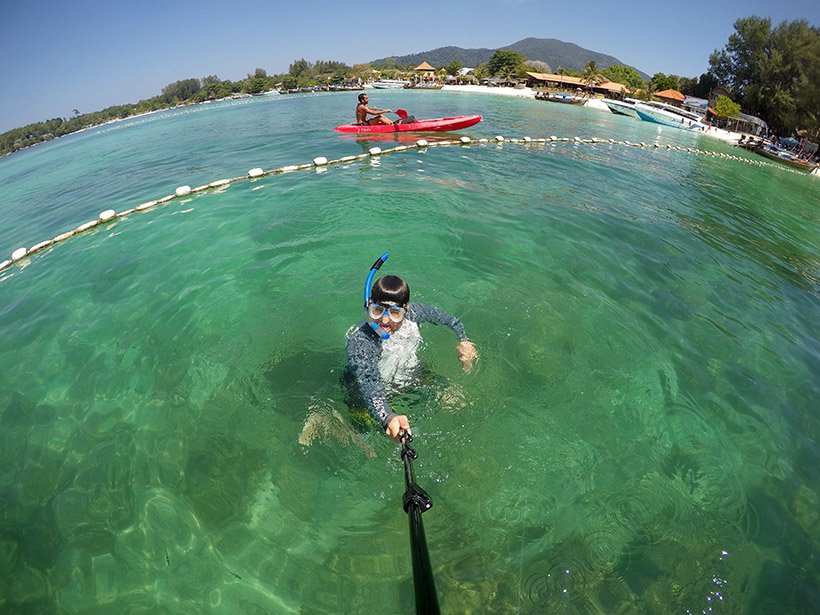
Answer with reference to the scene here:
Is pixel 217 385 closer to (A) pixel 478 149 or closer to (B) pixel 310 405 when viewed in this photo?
(B) pixel 310 405

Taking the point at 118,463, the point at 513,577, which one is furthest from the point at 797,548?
the point at 118,463

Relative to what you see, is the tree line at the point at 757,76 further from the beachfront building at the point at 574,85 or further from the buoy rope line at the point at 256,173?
the buoy rope line at the point at 256,173

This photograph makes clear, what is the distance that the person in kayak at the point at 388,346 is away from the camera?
3.19m

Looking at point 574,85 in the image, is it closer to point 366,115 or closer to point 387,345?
point 366,115

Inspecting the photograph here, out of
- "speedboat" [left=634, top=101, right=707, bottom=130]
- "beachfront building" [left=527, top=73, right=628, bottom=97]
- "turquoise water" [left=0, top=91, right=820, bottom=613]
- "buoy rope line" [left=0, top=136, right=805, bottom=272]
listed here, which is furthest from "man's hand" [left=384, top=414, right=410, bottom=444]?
"beachfront building" [left=527, top=73, right=628, bottom=97]

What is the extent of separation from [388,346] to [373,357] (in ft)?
0.64

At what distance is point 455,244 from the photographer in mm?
8141

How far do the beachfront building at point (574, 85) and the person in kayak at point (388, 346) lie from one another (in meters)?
89.1

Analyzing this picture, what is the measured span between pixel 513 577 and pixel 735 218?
1490cm

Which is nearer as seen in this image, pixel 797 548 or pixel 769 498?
pixel 797 548

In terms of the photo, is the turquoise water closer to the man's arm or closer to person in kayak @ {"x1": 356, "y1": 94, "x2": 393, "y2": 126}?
the man's arm

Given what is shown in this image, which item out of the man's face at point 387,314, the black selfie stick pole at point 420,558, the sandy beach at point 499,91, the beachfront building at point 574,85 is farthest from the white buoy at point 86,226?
the beachfront building at point 574,85

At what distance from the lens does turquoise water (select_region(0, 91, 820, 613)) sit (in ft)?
9.97

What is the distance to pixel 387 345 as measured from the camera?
374 centimetres
